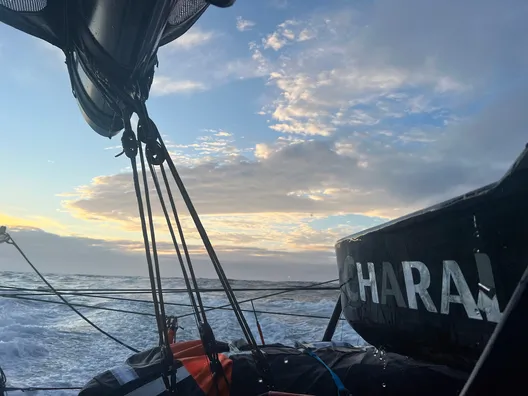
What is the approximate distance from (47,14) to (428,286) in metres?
1.83

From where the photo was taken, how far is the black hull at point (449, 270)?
124 centimetres

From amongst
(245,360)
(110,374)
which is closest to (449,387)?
(245,360)

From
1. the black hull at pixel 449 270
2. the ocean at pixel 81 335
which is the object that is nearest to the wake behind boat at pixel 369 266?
the black hull at pixel 449 270

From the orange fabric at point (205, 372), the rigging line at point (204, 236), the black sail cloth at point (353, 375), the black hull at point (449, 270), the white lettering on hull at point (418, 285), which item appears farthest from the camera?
the black sail cloth at point (353, 375)

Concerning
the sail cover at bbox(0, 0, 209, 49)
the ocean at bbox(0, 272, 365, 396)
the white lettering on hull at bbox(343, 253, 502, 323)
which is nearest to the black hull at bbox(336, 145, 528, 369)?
the white lettering on hull at bbox(343, 253, 502, 323)

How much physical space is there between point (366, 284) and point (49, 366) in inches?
378

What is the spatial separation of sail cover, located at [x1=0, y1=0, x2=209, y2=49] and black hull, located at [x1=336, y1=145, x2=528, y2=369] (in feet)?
4.35

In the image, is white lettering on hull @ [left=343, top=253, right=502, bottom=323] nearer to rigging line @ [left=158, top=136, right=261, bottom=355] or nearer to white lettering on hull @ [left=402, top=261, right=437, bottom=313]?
white lettering on hull @ [left=402, top=261, right=437, bottom=313]

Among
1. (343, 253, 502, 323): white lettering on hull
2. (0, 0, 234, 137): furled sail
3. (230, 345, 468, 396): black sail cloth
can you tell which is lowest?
(230, 345, 468, 396): black sail cloth

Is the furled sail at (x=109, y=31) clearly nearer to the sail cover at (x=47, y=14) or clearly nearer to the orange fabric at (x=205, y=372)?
the sail cover at (x=47, y=14)

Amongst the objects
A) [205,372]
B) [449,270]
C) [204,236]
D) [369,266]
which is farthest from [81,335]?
[449,270]

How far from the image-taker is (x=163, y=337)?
203 centimetres

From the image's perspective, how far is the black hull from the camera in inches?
48.9

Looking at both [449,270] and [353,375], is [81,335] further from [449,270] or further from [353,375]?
[449,270]
